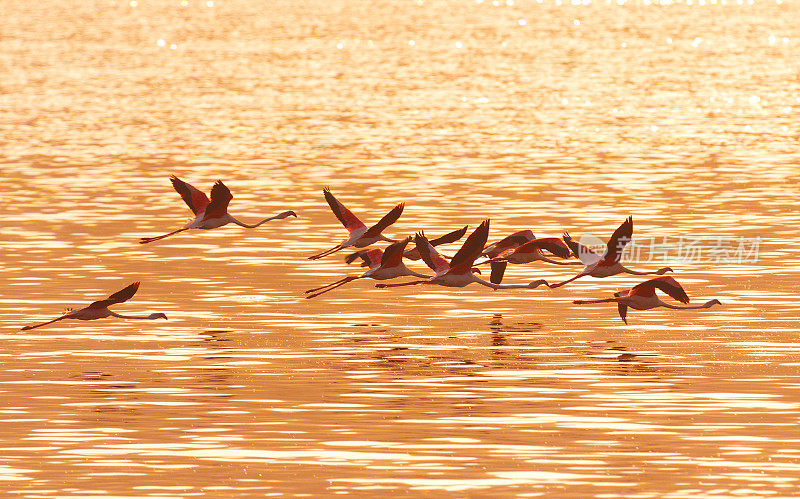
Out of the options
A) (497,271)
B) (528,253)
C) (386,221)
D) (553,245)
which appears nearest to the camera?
(386,221)

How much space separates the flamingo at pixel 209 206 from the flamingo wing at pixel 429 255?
3.57 meters

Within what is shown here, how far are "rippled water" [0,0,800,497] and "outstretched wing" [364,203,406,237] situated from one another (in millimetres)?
1301

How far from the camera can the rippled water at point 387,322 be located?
2084cm

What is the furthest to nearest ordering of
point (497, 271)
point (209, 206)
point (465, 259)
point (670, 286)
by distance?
point (209, 206) < point (497, 271) < point (465, 259) < point (670, 286)

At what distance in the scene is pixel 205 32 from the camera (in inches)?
6752

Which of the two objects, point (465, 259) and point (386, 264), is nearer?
point (465, 259)

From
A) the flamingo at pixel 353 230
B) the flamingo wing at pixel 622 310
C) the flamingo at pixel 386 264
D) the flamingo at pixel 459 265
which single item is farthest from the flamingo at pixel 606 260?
the flamingo at pixel 353 230

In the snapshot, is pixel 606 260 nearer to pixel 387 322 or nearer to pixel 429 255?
pixel 429 255

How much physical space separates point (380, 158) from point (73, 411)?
35.6m

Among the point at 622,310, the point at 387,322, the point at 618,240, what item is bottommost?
the point at 387,322

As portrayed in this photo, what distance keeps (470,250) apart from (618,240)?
6.81 feet

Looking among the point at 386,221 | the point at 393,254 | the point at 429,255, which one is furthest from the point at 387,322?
the point at 429,255

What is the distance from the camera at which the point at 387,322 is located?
29.8 m

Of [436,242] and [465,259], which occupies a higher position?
[436,242]
